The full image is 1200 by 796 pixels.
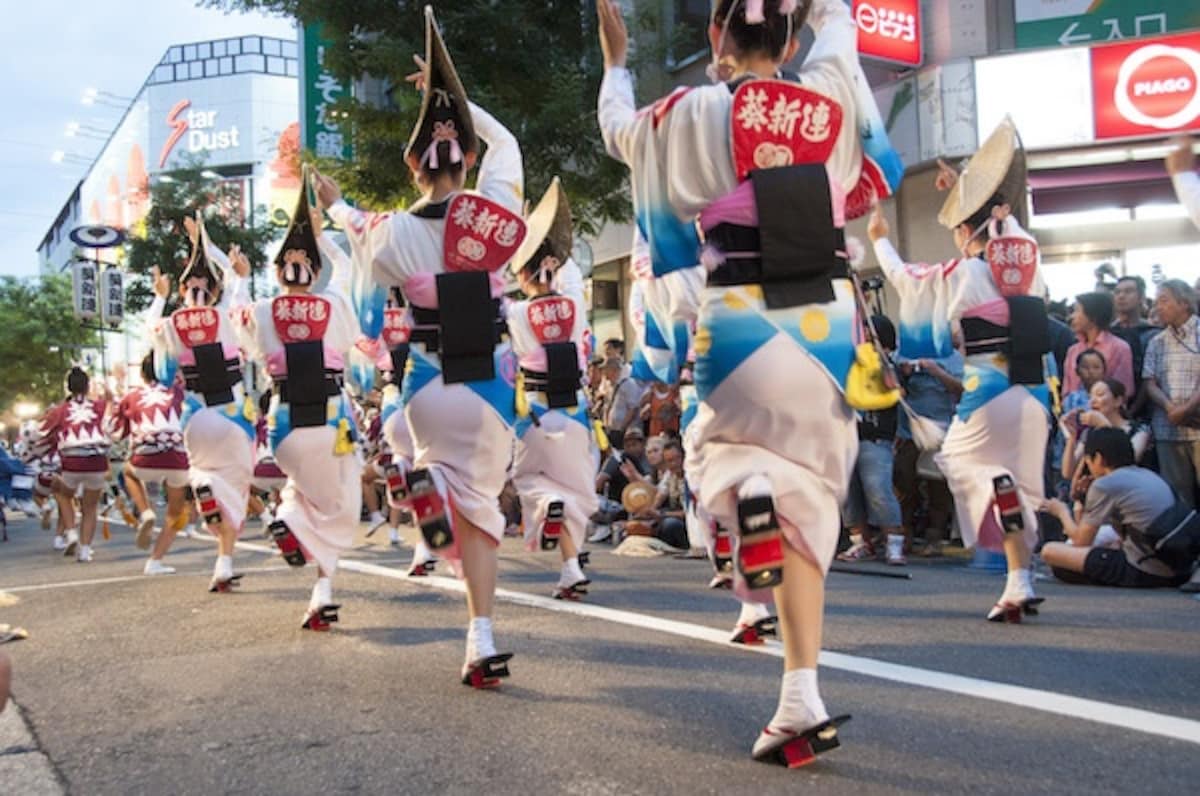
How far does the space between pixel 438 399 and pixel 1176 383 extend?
5273 mm

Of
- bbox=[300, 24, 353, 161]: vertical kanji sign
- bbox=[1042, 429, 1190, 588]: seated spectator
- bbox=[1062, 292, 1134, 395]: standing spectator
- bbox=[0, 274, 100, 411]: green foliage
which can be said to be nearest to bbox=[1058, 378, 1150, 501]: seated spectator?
bbox=[1062, 292, 1134, 395]: standing spectator

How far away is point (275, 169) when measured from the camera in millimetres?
63875

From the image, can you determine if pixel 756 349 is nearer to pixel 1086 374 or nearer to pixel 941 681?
pixel 941 681

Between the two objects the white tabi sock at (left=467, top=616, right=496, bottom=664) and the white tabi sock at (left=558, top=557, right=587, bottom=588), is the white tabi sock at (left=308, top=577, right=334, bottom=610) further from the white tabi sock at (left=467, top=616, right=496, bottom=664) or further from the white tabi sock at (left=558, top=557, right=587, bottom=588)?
the white tabi sock at (left=467, top=616, right=496, bottom=664)

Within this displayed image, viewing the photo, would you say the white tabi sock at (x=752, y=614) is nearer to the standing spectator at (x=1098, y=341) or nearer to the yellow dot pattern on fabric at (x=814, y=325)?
the yellow dot pattern on fabric at (x=814, y=325)

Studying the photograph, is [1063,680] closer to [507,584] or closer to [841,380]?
[841,380]

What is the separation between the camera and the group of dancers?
314 centimetres

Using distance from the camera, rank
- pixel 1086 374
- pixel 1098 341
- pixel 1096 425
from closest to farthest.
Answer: pixel 1096 425
pixel 1086 374
pixel 1098 341

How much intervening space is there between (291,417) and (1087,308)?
5.57 m

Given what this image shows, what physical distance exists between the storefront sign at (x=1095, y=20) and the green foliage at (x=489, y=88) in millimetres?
5266

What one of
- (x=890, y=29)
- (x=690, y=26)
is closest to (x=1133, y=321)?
(x=890, y=29)

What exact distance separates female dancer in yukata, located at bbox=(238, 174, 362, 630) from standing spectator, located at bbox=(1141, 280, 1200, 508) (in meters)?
5.22

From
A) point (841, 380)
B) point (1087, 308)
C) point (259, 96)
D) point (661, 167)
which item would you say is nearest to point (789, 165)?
point (661, 167)

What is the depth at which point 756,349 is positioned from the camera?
313 centimetres
